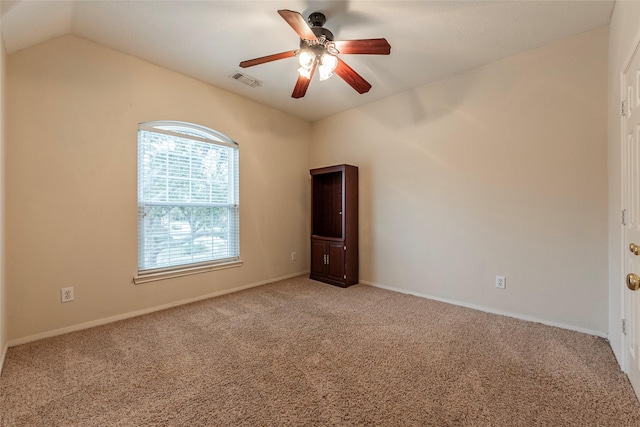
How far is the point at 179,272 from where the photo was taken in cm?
317

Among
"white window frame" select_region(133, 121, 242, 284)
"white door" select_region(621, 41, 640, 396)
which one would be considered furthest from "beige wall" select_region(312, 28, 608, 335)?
"white window frame" select_region(133, 121, 242, 284)

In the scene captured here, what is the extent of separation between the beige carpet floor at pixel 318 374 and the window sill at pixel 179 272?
1.45ft

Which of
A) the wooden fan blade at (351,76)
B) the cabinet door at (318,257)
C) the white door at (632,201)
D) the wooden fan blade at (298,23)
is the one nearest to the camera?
the white door at (632,201)

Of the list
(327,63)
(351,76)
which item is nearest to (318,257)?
(351,76)

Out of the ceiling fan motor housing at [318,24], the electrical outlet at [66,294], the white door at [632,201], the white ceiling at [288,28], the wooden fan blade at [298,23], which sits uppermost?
the white ceiling at [288,28]

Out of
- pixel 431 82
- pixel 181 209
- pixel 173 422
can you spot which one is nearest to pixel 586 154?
pixel 431 82

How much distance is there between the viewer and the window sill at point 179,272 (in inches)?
114

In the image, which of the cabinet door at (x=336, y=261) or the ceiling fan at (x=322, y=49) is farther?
the cabinet door at (x=336, y=261)

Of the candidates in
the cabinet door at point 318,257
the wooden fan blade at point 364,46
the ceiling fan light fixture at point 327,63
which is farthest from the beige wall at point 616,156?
the cabinet door at point 318,257

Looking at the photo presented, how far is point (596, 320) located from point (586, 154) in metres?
1.41

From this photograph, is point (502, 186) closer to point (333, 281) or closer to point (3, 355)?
point (333, 281)

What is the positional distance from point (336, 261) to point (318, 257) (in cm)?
35

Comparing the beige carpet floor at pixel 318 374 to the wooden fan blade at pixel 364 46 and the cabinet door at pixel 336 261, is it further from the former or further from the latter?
the wooden fan blade at pixel 364 46

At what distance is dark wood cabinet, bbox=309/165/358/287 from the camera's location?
388cm
